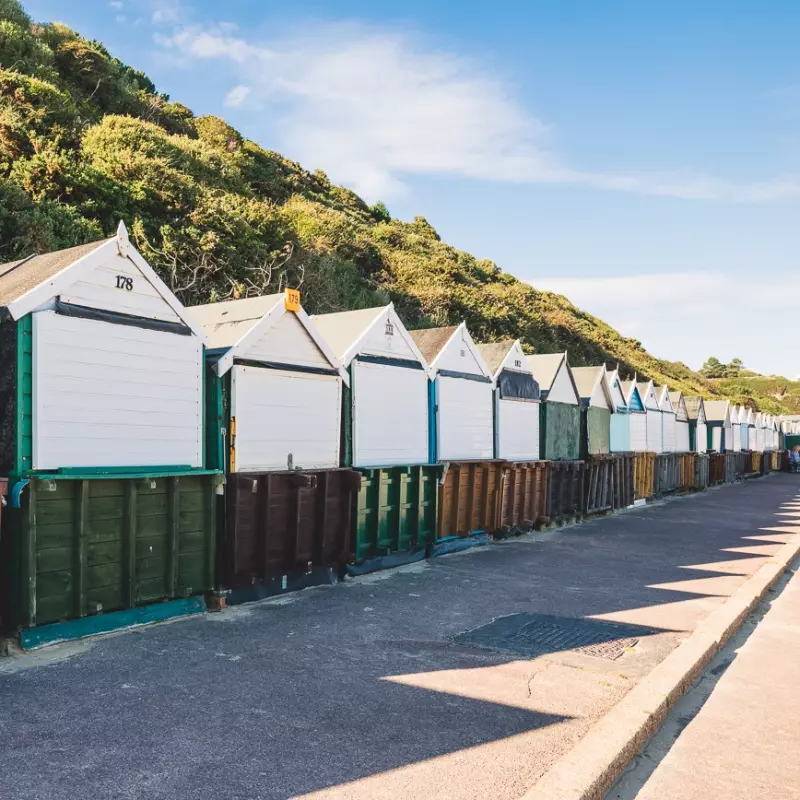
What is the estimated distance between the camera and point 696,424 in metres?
28.8

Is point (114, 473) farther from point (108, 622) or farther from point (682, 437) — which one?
point (682, 437)

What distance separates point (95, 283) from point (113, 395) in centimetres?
103

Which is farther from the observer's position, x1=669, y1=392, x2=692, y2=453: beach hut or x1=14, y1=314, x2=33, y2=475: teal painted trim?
x1=669, y1=392, x2=692, y2=453: beach hut

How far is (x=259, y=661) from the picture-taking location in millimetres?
5891

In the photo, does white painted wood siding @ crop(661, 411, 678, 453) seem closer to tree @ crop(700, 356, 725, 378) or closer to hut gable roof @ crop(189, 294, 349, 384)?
hut gable roof @ crop(189, 294, 349, 384)

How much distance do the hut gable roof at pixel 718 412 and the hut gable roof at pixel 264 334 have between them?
2853 centimetres

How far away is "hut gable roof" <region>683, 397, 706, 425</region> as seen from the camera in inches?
1125

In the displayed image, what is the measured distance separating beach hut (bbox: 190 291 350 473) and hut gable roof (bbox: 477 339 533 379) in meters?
4.95

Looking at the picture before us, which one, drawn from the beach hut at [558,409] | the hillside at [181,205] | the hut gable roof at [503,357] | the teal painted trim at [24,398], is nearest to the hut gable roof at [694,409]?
the hillside at [181,205]

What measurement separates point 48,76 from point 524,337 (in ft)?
86.5

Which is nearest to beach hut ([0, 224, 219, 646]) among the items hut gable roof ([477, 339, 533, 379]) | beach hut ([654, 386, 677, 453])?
hut gable roof ([477, 339, 533, 379])

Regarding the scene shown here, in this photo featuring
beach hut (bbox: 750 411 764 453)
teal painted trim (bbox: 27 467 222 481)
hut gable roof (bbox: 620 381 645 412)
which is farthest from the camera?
beach hut (bbox: 750 411 764 453)

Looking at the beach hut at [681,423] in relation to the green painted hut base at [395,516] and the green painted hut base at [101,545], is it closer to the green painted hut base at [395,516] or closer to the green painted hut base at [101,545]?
the green painted hut base at [395,516]

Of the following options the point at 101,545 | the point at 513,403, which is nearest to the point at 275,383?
the point at 101,545
